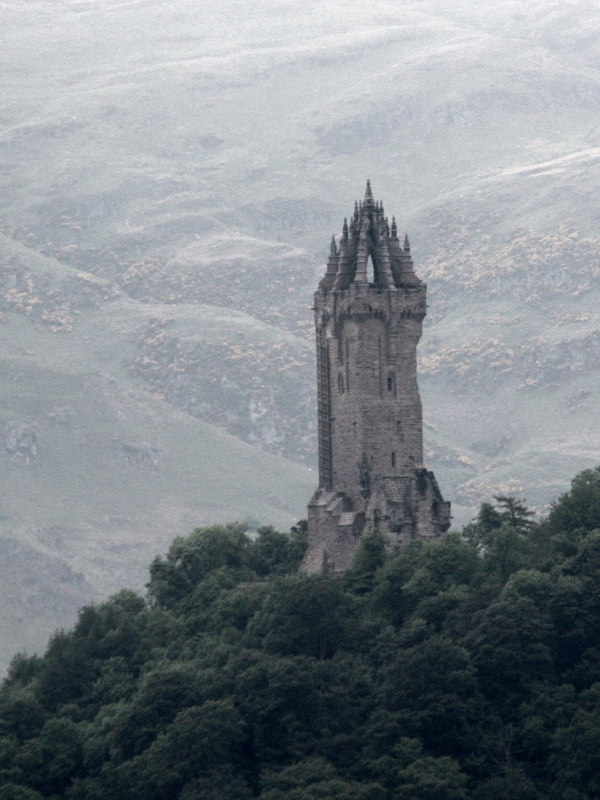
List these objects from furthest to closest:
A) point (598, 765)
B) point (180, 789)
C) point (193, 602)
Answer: point (193, 602) < point (180, 789) < point (598, 765)

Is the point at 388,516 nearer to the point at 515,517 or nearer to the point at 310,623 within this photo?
the point at 310,623

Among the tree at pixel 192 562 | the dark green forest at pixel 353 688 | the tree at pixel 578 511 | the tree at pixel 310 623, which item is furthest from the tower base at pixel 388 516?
the tree at pixel 192 562

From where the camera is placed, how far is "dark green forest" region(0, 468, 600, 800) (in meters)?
82.1

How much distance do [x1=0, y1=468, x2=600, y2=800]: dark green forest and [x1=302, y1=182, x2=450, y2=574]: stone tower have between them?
2.58 metres

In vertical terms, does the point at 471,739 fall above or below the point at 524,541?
below

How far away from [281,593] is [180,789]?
564 inches

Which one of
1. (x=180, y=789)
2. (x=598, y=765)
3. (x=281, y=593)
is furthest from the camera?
(x=281, y=593)

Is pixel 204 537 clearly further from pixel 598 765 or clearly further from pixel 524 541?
pixel 598 765

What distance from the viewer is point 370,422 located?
100312mm

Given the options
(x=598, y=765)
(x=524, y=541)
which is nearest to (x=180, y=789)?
(x=598, y=765)

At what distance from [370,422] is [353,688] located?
660 inches

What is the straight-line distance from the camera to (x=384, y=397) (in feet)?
330

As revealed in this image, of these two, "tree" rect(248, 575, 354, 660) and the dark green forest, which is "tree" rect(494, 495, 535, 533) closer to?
the dark green forest

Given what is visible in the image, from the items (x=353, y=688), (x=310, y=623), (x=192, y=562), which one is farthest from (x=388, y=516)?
(x=192, y=562)
